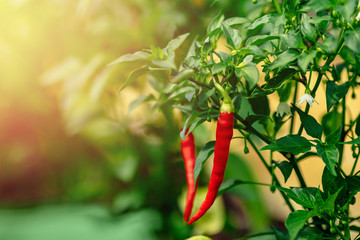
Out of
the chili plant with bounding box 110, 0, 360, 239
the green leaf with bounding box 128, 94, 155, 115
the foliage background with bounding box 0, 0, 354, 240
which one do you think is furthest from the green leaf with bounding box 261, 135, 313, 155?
the foliage background with bounding box 0, 0, 354, 240

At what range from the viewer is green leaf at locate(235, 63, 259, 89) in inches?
19.2

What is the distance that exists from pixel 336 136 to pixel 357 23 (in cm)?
15

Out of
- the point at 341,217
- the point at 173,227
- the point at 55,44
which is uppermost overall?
the point at 55,44

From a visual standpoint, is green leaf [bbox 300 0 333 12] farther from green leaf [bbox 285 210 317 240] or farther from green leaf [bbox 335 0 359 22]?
green leaf [bbox 285 210 317 240]

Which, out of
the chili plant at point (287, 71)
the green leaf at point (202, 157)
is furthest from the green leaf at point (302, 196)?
the green leaf at point (202, 157)

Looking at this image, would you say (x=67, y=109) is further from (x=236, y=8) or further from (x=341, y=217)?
(x=341, y=217)

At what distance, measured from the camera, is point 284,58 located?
0.51m

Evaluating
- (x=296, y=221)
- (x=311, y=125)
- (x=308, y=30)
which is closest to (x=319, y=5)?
(x=308, y=30)

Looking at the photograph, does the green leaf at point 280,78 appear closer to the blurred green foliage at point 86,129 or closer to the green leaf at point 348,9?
the green leaf at point 348,9

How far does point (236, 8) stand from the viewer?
112 cm

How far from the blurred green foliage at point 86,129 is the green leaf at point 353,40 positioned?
0.55 meters

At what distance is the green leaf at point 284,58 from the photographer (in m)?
0.50

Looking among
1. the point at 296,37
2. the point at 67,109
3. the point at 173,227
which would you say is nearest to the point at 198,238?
the point at 296,37

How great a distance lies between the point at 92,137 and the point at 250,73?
40.6 inches
